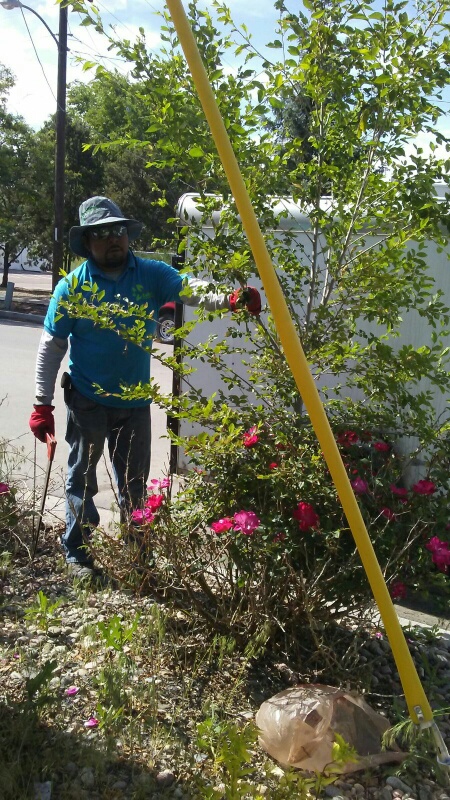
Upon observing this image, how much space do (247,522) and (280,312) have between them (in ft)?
3.03

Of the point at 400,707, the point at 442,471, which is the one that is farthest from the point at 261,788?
the point at 442,471

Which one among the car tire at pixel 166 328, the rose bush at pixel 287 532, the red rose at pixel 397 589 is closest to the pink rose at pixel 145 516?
the rose bush at pixel 287 532

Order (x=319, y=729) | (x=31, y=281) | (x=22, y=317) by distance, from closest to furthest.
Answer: (x=319, y=729)
(x=22, y=317)
(x=31, y=281)

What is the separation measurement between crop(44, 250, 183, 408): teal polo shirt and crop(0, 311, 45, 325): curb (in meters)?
16.4

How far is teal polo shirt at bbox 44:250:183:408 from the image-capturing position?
167 inches

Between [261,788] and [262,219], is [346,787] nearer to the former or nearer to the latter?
[261,788]

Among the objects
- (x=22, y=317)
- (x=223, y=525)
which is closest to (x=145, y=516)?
(x=223, y=525)

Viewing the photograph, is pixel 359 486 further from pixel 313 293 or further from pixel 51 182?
pixel 51 182

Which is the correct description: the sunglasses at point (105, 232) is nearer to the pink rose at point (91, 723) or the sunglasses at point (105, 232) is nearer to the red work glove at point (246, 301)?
the red work glove at point (246, 301)

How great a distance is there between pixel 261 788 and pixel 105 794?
483mm

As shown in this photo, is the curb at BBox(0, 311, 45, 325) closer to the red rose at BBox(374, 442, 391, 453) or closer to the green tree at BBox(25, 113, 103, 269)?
the green tree at BBox(25, 113, 103, 269)

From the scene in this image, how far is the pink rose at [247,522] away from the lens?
9.66ft

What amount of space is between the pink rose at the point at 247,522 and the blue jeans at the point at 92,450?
139cm

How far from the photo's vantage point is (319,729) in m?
2.65
